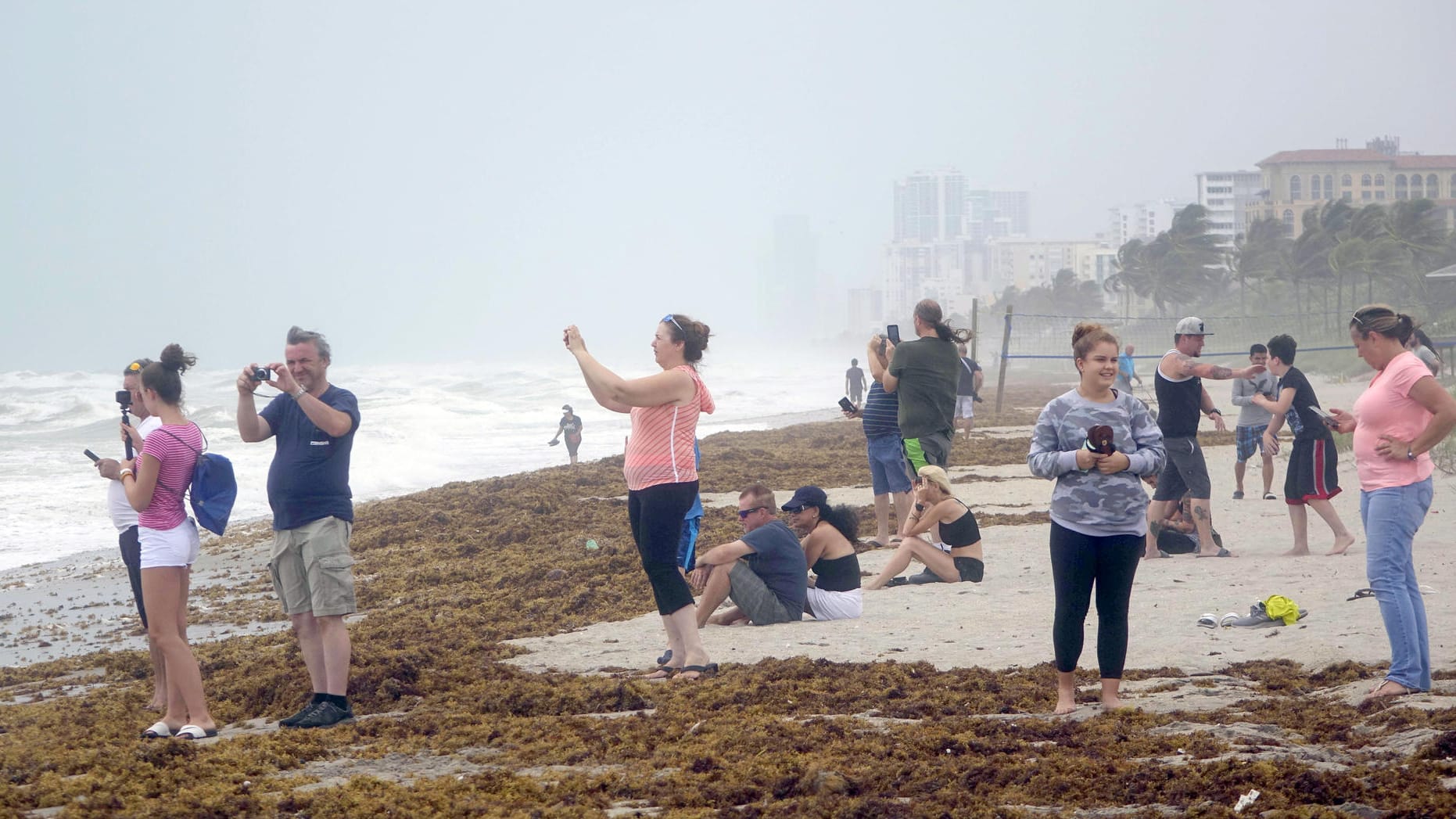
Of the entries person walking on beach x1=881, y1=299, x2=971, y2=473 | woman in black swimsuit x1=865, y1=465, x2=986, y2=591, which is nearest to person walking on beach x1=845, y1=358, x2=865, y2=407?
person walking on beach x1=881, y1=299, x2=971, y2=473

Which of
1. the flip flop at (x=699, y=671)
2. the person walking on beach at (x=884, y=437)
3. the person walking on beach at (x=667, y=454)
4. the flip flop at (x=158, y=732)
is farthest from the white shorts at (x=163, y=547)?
the person walking on beach at (x=884, y=437)

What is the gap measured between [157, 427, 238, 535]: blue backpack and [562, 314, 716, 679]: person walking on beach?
Result: 1.53 m

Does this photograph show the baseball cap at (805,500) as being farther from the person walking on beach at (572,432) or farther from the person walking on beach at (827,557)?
the person walking on beach at (572,432)

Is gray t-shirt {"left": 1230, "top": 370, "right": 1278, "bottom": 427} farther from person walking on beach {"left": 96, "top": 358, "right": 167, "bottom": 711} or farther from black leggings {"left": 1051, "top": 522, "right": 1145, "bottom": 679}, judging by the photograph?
person walking on beach {"left": 96, "top": 358, "right": 167, "bottom": 711}

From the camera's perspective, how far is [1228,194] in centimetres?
17512

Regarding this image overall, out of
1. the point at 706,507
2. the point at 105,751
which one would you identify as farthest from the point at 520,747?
the point at 706,507

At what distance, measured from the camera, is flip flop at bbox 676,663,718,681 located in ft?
18.1

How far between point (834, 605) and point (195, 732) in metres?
3.44

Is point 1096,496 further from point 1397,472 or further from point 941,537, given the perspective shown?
point 941,537

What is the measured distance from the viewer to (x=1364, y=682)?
4.72m

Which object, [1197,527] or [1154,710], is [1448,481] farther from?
[1154,710]

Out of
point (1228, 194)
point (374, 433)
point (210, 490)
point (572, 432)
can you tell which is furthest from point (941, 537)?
point (1228, 194)

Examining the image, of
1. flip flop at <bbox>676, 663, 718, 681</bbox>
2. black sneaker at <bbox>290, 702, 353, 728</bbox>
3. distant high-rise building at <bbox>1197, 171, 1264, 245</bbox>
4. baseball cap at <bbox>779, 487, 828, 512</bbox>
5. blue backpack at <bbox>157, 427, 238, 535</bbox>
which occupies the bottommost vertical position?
flip flop at <bbox>676, 663, 718, 681</bbox>

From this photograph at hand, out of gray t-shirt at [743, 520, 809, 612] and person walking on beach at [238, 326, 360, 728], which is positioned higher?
person walking on beach at [238, 326, 360, 728]
